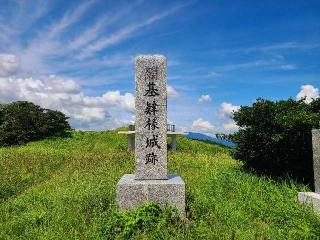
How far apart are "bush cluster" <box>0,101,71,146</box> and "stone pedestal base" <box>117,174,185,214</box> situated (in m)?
29.7

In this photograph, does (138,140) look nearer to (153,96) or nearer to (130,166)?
(153,96)

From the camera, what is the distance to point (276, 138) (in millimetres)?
13125

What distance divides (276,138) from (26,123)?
2962cm

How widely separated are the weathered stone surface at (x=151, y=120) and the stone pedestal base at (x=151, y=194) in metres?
0.59

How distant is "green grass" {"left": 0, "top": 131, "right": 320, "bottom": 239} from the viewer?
8.64 m

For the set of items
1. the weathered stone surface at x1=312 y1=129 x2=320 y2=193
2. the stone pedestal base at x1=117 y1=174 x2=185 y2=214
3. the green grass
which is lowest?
the green grass

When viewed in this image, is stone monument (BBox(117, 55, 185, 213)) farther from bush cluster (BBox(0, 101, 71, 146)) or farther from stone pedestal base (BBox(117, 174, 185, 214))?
bush cluster (BBox(0, 101, 71, 146))

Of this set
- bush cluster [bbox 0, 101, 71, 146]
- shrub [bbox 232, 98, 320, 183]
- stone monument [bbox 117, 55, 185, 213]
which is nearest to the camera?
stone monument [bbox 117, 55, 185, 213]

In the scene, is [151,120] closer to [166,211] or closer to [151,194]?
[151,194]

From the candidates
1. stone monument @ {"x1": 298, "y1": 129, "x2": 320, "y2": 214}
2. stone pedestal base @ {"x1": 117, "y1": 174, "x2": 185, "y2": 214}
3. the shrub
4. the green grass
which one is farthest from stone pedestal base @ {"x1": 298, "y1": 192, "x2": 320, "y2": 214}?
stone pedestal base @ {"x1": 117, "y1": 174, "x2": 185, "y2": 214}

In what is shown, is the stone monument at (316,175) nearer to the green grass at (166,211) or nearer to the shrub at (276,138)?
the green grass at (166,211)

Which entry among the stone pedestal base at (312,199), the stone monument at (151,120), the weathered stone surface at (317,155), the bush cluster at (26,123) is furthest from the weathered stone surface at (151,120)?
the bush cluster at (26,123)

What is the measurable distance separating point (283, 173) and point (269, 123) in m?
1.75

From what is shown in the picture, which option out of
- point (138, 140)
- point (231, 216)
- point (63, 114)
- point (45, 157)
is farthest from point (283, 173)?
point (63, 114)
